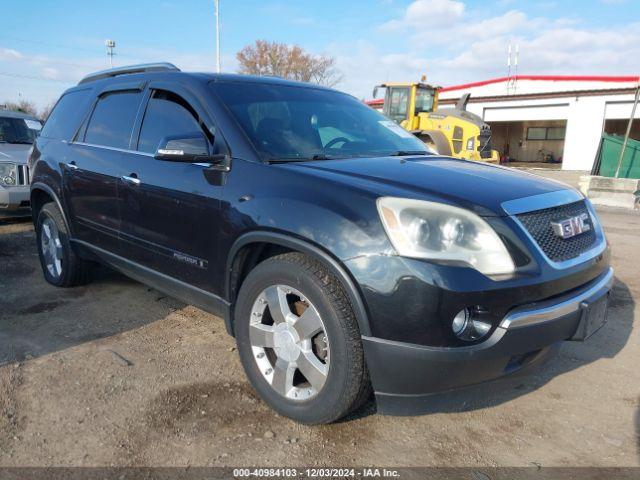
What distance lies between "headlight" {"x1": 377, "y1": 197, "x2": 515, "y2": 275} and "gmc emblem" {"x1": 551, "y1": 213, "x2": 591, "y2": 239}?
0.43m

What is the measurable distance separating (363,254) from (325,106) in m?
1.77

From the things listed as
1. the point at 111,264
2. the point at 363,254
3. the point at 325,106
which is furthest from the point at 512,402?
the point at 111,264

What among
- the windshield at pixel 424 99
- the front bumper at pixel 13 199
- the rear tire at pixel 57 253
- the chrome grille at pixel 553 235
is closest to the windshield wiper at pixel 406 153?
the chrome grille at pixel 553 235

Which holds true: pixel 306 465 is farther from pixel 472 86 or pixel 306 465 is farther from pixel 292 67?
pixel 292 67

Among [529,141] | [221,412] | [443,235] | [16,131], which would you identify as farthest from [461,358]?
[529,141]

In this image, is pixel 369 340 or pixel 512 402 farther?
pixel 512 402

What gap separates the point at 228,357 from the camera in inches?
134

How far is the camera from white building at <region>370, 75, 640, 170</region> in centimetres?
2625

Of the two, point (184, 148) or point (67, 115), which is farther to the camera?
point (67, 115)

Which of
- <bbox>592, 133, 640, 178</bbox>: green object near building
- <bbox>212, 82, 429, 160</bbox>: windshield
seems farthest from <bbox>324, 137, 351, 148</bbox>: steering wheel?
<bbox>592, 133, 640, 178</bbox>: green object near building

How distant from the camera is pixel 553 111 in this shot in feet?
93.3

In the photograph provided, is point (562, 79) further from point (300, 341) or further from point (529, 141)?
point (300, 341)

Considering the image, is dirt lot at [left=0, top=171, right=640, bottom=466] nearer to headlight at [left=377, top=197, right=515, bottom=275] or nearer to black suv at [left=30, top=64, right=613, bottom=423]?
black suv at [left=30, top=64, right=613, bottom=423]

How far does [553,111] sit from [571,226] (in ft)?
96.3
